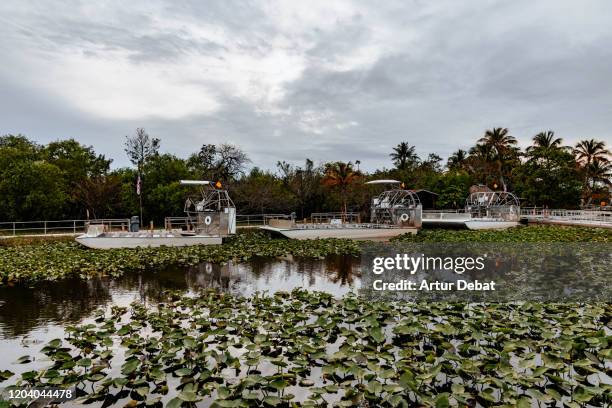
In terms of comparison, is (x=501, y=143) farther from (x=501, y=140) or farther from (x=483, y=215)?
(x=483, y=215)

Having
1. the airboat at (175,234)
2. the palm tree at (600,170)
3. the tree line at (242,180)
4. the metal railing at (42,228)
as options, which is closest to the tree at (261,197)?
the tree line at (242,180)

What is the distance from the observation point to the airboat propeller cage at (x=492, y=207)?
37.2 m

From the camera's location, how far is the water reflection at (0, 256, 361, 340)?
9772 millimetres

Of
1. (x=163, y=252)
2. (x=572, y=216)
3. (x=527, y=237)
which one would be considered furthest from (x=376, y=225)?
(x=572, y=216)

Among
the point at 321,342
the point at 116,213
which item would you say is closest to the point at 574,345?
the point at 321,342

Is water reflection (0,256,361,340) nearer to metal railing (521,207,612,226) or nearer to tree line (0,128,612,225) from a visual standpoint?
tree line (0,128,612,225)

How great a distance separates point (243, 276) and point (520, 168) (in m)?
41.4

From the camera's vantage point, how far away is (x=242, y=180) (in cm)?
4112

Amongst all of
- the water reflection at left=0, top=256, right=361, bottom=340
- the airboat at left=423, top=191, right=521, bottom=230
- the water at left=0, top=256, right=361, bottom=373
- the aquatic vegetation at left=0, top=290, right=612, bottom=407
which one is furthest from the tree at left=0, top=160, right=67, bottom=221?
the airboat at left=423, top=191, right=521, bottom=230

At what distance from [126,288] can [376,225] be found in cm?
2101

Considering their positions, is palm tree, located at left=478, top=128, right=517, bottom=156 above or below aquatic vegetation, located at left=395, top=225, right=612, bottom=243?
above

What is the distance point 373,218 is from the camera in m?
33.7

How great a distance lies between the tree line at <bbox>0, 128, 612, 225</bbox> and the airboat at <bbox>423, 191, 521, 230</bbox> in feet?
21.1

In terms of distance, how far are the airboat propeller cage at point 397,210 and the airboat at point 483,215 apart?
13.8 ft
